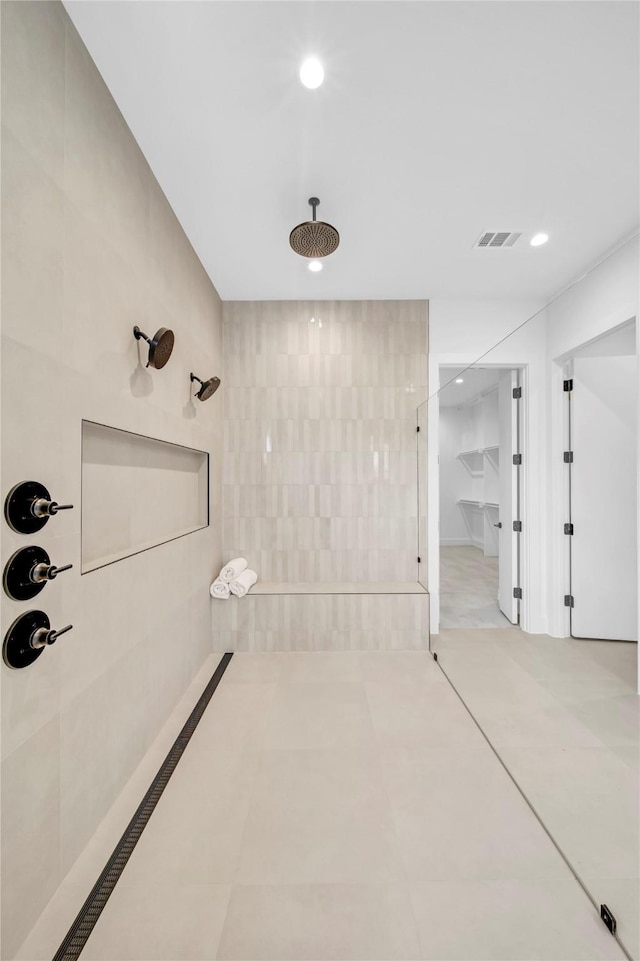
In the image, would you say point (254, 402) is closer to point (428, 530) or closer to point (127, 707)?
point (428, 530)

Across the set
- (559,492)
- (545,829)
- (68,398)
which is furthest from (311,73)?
(545,829)

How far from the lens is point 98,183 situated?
1.42 metres

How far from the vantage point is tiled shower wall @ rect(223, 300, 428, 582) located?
321cm

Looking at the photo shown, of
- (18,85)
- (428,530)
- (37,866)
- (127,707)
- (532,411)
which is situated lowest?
(37,866)

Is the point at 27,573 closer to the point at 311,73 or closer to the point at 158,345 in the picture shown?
the point at 158,345

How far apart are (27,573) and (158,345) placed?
1063mm

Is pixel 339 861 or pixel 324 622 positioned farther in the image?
pixel 324 622

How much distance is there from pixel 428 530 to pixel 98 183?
2657 mm

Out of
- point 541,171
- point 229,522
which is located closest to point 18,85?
point 541,171

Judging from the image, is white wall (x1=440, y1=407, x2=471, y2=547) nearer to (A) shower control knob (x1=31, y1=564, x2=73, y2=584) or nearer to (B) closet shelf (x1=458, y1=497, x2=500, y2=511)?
(B) closet shelf (x1=458, y1=497, x2=500, y2=511)

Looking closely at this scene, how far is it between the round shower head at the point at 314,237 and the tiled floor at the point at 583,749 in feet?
6.85

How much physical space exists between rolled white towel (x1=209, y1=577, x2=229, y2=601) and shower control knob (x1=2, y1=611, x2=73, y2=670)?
5.75ft

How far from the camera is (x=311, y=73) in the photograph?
1396mm

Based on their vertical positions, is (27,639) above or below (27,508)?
below
